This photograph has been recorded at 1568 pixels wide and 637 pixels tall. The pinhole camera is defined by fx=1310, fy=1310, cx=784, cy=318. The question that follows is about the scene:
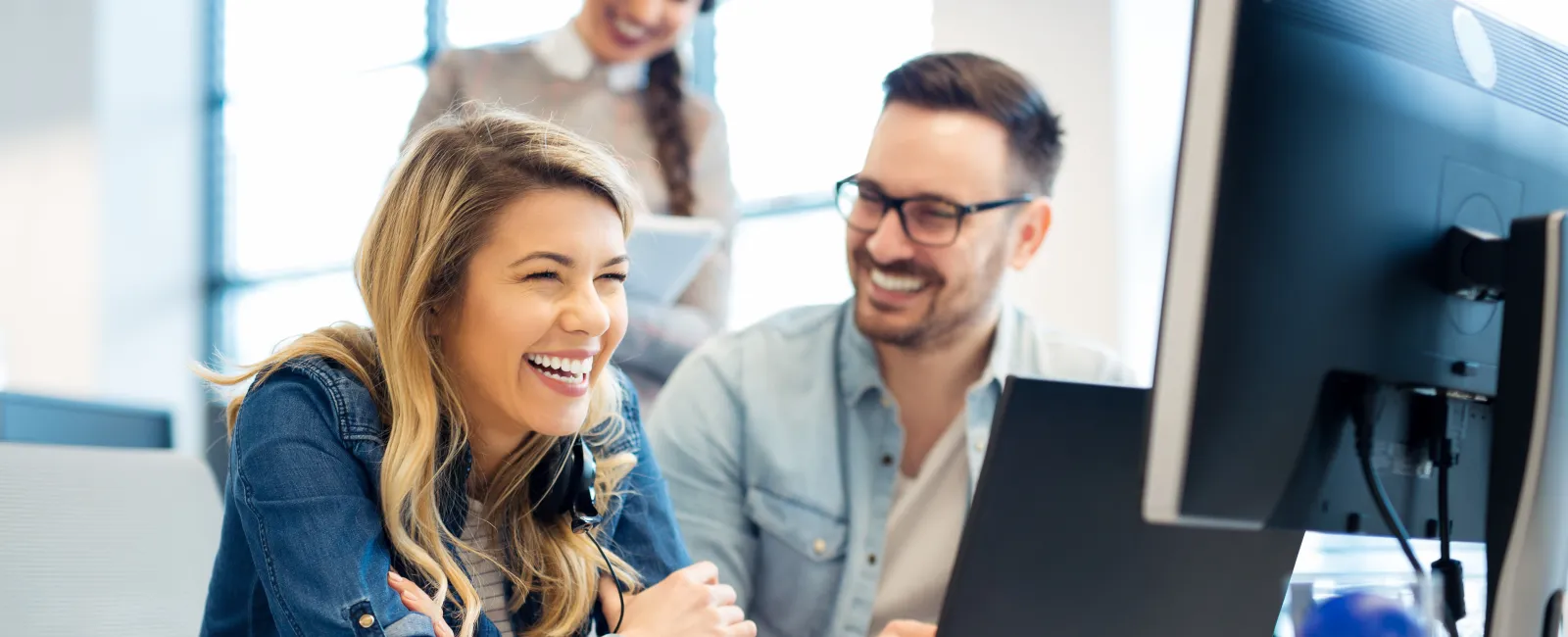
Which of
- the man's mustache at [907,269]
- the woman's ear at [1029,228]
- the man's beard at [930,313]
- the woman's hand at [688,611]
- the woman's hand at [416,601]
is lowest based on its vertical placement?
the woman's hand at [688,611]

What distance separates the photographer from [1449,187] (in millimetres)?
815

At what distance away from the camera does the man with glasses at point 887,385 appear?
56.8 inches

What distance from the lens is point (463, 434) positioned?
1124 mm

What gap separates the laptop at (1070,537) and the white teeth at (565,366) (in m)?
0.40

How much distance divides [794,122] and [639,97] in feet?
4.43

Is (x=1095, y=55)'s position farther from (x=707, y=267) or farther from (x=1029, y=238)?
(x=1029, y=238)

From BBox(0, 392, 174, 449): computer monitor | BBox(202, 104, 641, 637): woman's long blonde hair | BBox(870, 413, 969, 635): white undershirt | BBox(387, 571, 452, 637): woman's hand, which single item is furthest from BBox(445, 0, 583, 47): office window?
BBox(387, 571, 452, 637): woman's hand

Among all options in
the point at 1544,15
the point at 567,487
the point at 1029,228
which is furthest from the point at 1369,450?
the point at 1544,15

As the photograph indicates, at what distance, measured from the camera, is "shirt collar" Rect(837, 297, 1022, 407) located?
5.03 feet

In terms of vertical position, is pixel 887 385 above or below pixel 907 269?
below

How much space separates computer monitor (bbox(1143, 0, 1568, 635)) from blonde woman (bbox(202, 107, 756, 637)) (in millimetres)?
490

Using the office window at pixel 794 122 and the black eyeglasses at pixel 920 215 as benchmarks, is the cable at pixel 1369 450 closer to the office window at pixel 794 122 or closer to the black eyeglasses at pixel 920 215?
the black eyeglasses at pixel 920 215

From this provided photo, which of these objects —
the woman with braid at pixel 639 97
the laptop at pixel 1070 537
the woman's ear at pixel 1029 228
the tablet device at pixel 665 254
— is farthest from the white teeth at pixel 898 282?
the woman with braid at pixel 639 97

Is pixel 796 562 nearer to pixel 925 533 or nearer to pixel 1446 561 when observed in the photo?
pixel 925 533
